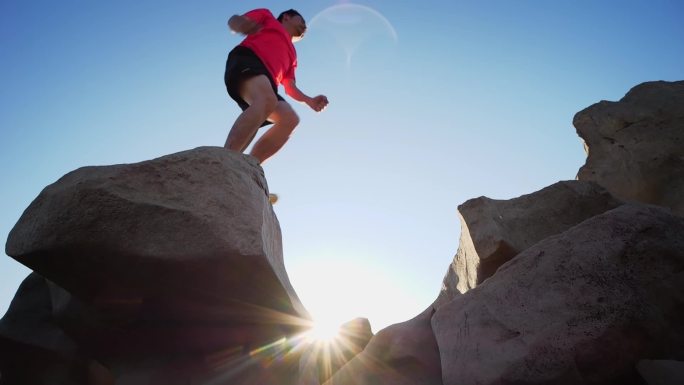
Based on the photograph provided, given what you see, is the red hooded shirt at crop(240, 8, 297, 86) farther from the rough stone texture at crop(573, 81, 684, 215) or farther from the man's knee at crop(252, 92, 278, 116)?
the rough stone texture at crop(573, 81, 684, 215)

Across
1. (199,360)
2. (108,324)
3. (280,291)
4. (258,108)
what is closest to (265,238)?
(280,291)

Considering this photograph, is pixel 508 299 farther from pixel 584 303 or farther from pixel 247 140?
pixel 247 140

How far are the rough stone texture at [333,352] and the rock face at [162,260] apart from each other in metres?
0.20

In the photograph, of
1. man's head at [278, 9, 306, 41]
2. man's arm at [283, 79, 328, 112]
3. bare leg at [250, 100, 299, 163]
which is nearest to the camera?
bare leg at [250, 100, 299, 163]

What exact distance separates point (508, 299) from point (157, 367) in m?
2.35

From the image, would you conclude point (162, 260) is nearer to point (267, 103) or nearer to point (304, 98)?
point (267, 103)

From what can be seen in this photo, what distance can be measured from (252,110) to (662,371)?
3311 mm

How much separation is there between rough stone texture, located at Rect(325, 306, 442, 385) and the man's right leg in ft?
6.51

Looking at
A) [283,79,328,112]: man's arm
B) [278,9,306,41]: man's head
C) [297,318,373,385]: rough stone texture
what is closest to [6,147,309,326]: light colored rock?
[297,318,373,385]: rough stone texture

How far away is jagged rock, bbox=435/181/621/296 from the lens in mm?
3143

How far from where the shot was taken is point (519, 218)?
336 cm

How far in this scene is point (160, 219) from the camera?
7.95 feet

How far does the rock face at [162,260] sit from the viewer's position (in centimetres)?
240

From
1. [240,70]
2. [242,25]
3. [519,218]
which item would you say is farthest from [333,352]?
[242,25]
